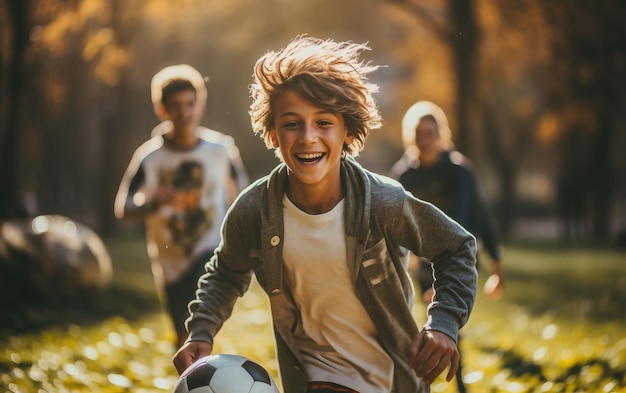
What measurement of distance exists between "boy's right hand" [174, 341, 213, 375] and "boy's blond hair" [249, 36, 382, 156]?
886 mm

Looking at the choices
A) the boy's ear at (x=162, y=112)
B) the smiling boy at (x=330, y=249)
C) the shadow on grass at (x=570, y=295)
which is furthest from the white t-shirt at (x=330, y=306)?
the shadow on grass at (x=570, y=295)

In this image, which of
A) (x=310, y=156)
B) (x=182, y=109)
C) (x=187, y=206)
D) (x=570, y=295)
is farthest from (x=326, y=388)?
(x=570, y=295)

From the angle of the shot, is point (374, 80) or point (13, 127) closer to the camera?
point (13, 127)

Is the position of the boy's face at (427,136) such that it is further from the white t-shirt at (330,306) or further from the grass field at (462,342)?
the white t-shirt at (330,306)

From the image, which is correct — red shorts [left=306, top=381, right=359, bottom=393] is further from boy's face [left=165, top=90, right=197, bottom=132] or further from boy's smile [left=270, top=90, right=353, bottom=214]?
boy's face [left=165, top=90, right=197, bottom=132]

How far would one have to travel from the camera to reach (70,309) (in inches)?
400

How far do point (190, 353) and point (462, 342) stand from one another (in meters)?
4.80

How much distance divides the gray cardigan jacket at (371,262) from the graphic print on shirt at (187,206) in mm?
2473

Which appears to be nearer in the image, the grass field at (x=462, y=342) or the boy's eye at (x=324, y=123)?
the boy's eye at (x=324, y=123)

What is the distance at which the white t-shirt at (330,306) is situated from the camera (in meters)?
3.35

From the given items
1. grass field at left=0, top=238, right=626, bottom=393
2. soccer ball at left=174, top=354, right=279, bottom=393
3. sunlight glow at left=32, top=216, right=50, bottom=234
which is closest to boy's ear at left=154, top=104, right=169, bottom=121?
grass field at left=0, top=238, right=626, bottom=393

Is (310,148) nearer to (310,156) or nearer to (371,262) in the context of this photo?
(310,156)

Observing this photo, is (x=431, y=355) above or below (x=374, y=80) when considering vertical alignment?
below

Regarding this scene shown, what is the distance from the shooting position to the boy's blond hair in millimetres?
3381
